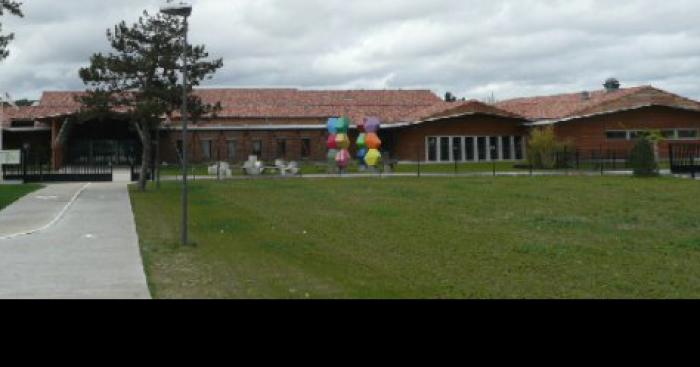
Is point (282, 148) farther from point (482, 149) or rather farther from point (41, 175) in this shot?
point (41, 175)

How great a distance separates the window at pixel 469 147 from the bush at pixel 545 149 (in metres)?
11.2

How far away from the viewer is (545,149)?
47750mm

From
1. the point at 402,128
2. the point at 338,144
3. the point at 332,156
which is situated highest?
the point at 402,128

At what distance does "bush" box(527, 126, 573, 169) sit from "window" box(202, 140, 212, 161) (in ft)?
80.0

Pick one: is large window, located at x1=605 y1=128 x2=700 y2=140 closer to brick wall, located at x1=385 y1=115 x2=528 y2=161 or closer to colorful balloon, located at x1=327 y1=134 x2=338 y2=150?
Answer: brick wall, located at x1=385 y1=115 x2=528 y2=161

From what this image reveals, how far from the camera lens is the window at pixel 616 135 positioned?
56.2 meters

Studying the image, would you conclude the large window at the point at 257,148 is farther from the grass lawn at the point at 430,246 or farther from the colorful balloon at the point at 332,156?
the grass lawn at the point at 430,246

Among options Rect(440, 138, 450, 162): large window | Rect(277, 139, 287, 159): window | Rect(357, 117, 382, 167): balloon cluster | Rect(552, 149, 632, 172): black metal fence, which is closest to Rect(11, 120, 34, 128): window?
Rect(277, 139, 287, 159): window

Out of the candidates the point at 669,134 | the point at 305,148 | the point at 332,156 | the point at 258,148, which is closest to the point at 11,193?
the point at 332,156

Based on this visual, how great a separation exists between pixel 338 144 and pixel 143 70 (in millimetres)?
20753

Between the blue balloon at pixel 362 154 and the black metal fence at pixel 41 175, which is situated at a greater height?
the blue balloon at pixel 362 154

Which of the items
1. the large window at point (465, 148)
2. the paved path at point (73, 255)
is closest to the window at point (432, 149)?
the large window at point (465, 148)

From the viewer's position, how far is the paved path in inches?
375
